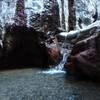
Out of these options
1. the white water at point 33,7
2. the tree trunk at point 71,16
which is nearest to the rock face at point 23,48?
the white water at point 33,7

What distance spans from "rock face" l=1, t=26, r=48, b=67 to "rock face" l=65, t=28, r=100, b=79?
305cm

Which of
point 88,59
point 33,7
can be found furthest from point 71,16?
point 88,59

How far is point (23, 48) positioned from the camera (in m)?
11.6

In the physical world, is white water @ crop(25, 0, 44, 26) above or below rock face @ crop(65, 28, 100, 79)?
above

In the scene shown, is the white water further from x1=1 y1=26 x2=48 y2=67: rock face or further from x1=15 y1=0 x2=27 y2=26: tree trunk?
x1=1 y1=26 x2=48 y2=67: rock face

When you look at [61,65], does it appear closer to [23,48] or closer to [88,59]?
[23,48]

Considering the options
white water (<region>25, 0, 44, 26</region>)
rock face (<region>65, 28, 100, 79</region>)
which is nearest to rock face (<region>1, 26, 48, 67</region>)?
white water (<region>25, 0, 44, 26</region>)

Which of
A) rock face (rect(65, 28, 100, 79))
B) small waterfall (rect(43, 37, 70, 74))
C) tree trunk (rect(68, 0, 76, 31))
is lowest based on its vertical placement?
→ small waterfall (rect(43, 37, 70, 74))

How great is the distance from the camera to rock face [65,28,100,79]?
281 inches

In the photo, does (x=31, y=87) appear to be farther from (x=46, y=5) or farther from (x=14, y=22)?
(x=46, y=5)

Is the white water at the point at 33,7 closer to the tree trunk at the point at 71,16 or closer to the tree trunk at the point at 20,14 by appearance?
the tree trunk at the point at 20,14

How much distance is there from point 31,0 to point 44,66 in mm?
3083

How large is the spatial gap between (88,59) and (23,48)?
15.7 ft

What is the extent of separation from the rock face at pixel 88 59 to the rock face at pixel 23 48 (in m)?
3.05
